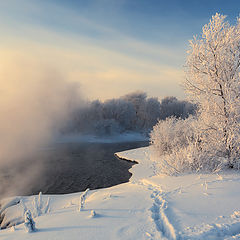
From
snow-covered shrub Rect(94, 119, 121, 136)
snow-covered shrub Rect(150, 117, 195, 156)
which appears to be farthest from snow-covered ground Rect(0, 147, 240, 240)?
snow-covered shrub Rect(94, 119, 121, 136)

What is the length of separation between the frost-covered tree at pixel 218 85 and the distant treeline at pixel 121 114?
162ft

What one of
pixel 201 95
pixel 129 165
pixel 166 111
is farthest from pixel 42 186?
pixel 166 111

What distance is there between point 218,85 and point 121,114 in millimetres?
57852

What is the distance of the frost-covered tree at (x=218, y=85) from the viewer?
428 inches

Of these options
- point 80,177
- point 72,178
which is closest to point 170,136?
point 80,177

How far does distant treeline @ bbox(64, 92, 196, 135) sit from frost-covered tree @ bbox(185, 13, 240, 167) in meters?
49.5

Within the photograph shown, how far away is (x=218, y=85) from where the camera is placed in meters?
11.6

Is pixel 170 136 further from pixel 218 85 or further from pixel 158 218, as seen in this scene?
pixel 158 218

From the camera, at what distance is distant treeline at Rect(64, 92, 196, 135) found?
62.7 metres

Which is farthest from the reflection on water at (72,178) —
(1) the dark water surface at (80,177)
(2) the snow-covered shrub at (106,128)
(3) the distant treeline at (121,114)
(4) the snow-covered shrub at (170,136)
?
(3) the distant treeline at (121,114)

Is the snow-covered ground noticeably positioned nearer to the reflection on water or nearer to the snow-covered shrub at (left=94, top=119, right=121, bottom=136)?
the reflection on water

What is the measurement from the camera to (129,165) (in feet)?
77.0

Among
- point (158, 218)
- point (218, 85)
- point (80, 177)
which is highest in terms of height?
point (218, 85)

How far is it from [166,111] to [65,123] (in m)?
43.9
